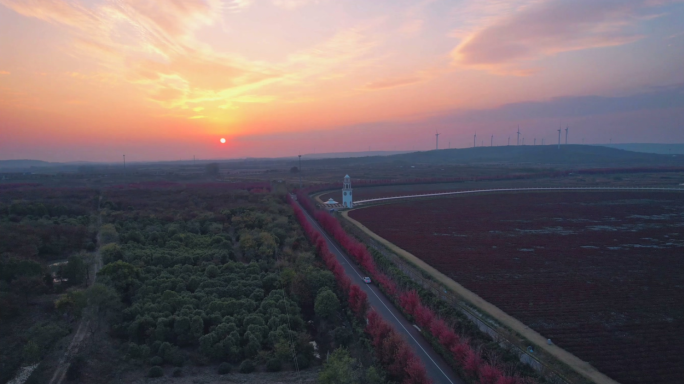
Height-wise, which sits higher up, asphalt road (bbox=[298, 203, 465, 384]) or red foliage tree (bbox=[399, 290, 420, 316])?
red foliage tree (bbox=[399, 290, 420, 316])

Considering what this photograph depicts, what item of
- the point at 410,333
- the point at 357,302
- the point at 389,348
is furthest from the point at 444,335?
the point at 357,302

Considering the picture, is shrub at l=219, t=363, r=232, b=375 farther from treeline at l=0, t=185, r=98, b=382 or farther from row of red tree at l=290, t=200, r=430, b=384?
treeline at l=0, t=185, r=98, b=382

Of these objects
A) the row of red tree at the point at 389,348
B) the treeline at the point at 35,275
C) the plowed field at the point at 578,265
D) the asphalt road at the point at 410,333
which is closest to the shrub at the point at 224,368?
the row of red tree at the point at 389,348

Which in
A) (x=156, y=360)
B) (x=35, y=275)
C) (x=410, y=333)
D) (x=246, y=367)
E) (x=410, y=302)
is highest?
(x=35, y=275)

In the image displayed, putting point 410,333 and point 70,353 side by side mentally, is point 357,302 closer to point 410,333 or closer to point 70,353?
point 410,333

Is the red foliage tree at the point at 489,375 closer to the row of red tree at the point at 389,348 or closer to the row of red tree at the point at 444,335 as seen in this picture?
the row of red tree at the point at 444,335

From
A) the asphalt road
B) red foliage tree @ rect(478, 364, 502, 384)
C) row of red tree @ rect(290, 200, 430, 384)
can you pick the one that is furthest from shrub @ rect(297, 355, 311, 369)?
red foliage tree @ rect(478, 364, 502, 384)
